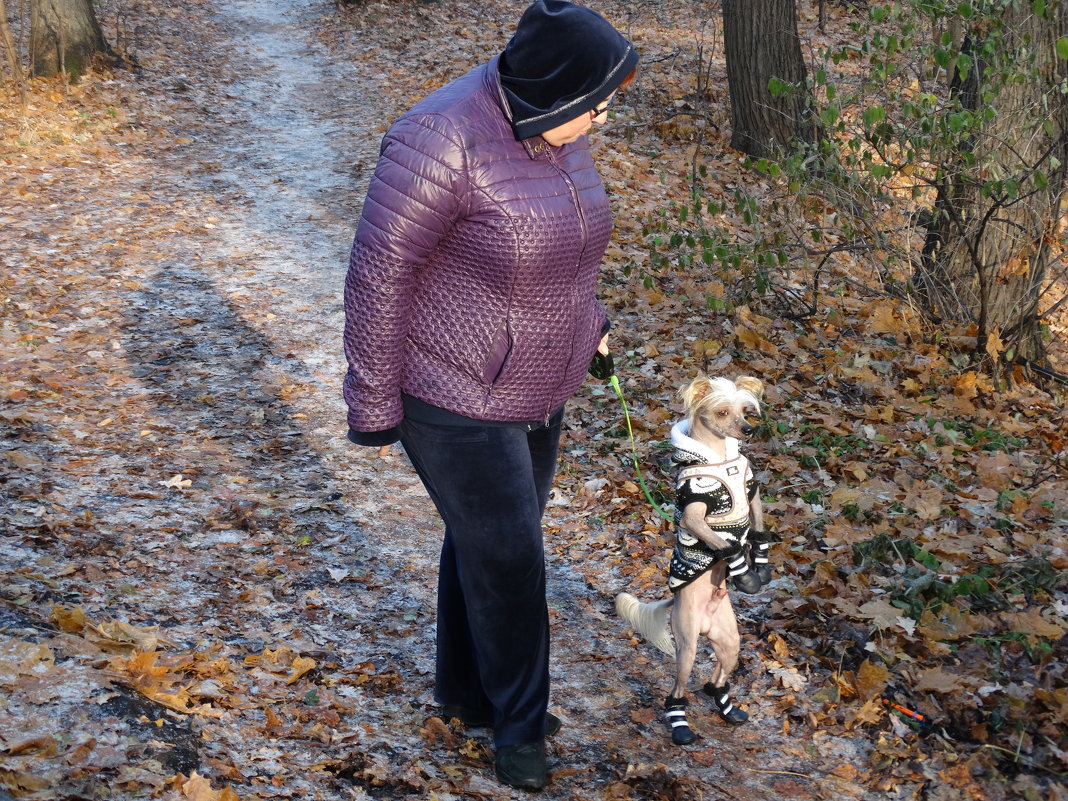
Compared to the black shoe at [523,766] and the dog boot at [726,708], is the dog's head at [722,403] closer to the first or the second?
the dog boot at [726,708]

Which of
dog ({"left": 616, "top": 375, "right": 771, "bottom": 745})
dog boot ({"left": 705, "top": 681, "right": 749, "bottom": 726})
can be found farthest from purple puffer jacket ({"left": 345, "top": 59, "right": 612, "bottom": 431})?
dog boot ({"left": 705, "top": 681, "right": 749, "bottom": 726})

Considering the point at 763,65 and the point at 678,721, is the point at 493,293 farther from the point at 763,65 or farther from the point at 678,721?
the point at 763,65

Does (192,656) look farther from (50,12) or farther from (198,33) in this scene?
(198,33)

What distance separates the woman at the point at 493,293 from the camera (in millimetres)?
2887

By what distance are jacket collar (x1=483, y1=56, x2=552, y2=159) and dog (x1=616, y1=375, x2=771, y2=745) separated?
1.08 meters

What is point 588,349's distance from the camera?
348 cm

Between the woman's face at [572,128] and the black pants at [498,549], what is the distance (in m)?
0.98

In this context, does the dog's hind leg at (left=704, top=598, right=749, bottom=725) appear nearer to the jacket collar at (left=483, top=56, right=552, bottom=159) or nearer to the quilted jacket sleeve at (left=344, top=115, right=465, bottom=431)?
the quilted jacket sleeve at (left=344, top=115, right=465, bottom=431)

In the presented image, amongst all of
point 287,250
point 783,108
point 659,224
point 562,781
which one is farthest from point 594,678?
point 783,108

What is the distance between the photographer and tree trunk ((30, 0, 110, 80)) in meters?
13.8

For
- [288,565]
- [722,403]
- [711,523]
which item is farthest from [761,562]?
[288,565]

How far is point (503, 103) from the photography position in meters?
A: 2.97

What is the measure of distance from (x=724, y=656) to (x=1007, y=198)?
4651 millimetres

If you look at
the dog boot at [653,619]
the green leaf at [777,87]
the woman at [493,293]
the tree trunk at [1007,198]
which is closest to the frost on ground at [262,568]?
the dog boot at [653,619]
